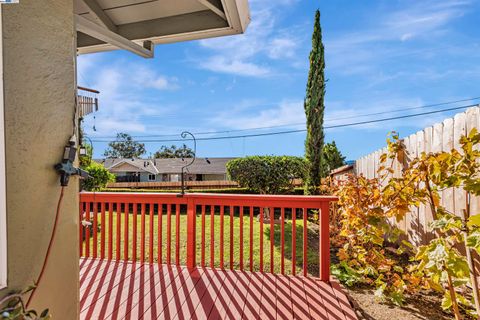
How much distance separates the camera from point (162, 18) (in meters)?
3.04

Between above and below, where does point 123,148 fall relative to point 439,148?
above

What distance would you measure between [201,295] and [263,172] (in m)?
4.77

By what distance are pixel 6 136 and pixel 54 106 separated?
0.31 meters

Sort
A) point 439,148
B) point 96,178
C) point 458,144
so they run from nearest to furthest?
point 458,144
point 439,148
point 96,178

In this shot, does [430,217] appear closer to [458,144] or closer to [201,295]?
[458,144]

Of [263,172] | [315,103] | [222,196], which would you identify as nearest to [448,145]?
[222,196]

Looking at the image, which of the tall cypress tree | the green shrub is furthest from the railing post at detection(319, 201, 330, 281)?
the green shrub

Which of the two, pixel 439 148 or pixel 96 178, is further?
pixel 96 178

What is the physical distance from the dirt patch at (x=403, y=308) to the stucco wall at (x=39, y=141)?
246cm

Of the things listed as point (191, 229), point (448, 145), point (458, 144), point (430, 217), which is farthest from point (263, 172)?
point (458, 144)

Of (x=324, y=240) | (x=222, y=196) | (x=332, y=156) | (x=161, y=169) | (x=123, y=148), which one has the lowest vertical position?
(x=161, y=169)

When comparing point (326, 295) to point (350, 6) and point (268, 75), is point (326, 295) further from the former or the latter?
point (268, 75)

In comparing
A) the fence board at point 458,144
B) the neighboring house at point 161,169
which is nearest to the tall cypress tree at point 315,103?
the fence board at point 458,144

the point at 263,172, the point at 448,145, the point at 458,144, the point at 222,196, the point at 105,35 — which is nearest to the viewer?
the point at 105,35
